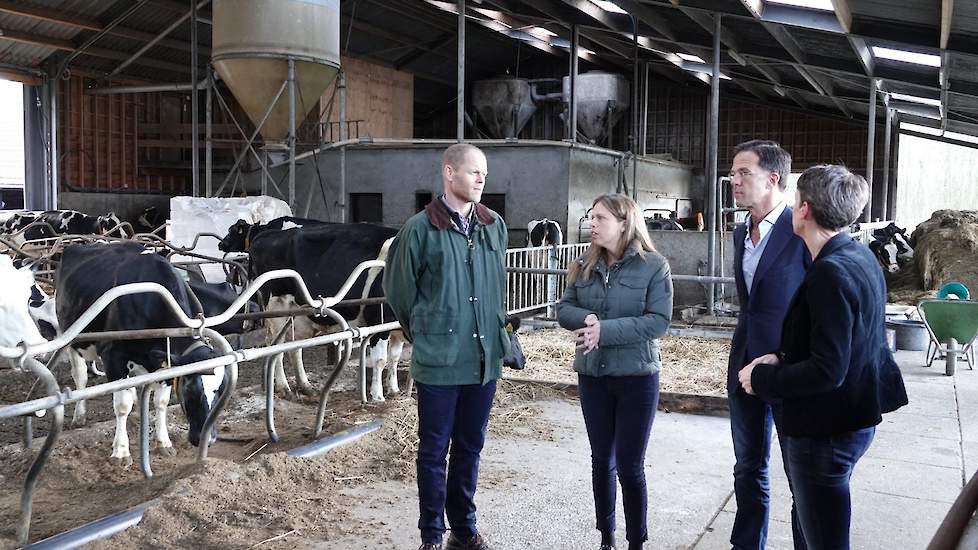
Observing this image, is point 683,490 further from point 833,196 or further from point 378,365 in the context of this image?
point 378,365

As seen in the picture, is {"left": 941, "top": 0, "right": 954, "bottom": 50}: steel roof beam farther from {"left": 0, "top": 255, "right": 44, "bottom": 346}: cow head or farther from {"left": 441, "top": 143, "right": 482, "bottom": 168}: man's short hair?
{"left": 0, "top": 255, "right": 44, "bottom": 346}: cow head

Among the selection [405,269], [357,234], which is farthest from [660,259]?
[357,234]

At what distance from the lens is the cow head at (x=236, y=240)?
425 inches

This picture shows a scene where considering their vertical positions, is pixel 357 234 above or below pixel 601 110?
below

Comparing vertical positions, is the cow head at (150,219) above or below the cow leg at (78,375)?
above

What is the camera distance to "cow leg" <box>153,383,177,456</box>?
18.5 feet

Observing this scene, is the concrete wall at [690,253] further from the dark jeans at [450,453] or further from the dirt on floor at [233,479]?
the dark jeans at [450,453]

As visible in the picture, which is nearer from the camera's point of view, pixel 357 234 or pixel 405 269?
pixel 405 269

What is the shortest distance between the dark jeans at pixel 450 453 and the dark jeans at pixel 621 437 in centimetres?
49

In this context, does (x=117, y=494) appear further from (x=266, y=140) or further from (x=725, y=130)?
(x=725, y=130)

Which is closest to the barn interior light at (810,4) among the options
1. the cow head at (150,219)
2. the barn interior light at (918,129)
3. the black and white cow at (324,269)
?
the black and white cow at (324,269)

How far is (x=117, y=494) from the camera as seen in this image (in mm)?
4781

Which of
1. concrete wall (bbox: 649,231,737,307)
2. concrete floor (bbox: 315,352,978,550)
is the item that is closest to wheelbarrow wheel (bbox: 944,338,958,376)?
concrete floor (bbox: 315,352,978,550)

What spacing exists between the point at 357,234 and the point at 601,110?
2081 cm
